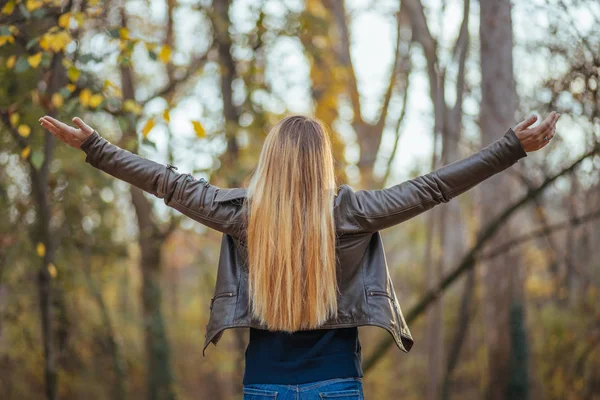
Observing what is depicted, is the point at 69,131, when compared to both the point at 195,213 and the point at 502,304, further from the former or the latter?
the point at 502,304

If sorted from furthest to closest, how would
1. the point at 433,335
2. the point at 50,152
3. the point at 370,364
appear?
the point at 433,335
the point at 370,364
the point at 50,152

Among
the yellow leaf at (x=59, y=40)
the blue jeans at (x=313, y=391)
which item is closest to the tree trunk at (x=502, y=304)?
the yellow leaf at (x=59, y=40)

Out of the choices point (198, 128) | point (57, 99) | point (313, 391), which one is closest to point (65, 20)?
point (57, 99)

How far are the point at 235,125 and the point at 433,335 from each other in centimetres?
321

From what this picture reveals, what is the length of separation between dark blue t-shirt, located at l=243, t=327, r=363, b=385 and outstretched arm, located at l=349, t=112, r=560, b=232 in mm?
461

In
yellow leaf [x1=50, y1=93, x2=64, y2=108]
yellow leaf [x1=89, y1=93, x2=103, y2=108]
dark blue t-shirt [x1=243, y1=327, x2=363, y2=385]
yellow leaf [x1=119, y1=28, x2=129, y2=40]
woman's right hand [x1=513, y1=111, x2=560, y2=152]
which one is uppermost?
yellow leaf [x1=119, y1=28, x2=129, y2=40]

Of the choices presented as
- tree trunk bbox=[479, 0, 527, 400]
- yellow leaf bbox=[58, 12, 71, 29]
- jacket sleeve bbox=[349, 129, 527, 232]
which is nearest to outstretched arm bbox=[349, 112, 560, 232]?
jacket sleeve bbox=[349, 129, 527, 232]

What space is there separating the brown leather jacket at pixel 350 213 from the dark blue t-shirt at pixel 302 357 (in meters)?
0.07

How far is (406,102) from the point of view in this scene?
7066 millimetres

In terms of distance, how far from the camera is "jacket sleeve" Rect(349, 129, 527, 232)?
8.48ft

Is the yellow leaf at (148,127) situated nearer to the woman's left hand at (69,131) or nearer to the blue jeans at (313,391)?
the woman's left hand at (69,131)

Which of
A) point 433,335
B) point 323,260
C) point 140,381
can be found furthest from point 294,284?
point 140,381

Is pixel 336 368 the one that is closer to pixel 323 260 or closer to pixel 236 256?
pixel 323 260

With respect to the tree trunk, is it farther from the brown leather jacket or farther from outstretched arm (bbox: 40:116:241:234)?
outstretched arm (bbox: 40:116:241:234)
